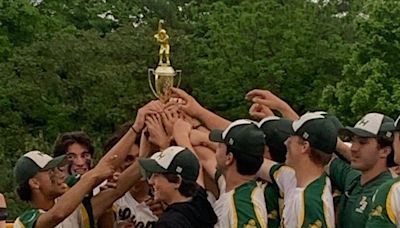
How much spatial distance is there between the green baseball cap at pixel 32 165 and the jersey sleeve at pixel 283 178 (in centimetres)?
135

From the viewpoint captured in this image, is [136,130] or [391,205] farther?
[136,130]

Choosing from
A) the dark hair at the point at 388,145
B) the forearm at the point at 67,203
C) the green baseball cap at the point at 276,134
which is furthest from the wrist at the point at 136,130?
the dark hair at the point at 388,145

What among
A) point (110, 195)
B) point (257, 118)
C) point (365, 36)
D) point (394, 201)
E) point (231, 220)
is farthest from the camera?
point (365, 36)

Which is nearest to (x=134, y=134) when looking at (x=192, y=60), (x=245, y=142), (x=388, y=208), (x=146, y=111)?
(x=146, y=111)

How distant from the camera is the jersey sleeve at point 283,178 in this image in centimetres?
656

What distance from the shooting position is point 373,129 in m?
6.66

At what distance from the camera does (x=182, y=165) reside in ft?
20.6

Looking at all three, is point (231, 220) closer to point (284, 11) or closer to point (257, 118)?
point (257, 118)

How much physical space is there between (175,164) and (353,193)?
118cm

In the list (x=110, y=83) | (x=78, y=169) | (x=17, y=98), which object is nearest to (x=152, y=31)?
(x=110, y=83)

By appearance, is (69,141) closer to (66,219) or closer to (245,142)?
(66,219)

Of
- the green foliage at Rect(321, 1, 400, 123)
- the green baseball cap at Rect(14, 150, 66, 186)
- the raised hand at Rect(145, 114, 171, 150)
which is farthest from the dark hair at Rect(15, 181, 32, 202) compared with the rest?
the green foliage at Rect(321, 1, 400, 123)

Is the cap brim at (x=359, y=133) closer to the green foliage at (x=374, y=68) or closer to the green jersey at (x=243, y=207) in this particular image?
the green jersey at (x=243, y=207)

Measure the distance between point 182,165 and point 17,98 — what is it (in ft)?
121
